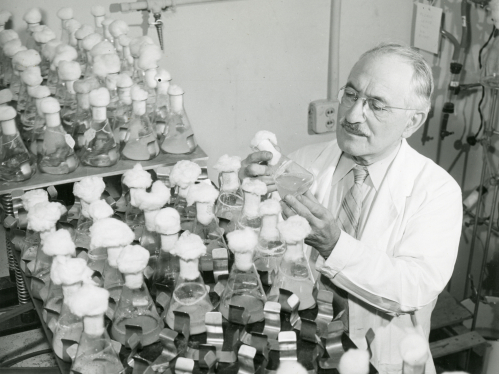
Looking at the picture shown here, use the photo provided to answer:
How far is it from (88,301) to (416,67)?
1.05 m

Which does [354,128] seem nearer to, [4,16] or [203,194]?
[203,194]

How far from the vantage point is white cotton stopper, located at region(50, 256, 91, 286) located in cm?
95

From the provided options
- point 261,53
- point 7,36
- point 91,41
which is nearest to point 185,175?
point 91,41

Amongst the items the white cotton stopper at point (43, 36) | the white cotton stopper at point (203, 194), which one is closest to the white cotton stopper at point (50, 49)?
the white cotton stopper at point (43, 36)

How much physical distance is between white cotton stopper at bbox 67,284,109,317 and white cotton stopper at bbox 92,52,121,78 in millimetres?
840

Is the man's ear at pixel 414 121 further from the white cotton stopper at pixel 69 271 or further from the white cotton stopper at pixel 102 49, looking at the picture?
the white cotton stopper at pixel 69 271

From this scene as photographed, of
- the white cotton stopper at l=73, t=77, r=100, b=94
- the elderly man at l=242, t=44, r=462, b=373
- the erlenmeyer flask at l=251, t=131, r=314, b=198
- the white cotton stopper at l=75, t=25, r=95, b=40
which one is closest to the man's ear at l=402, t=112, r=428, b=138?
the elderly man at l=242, t=44, r=462, b=373

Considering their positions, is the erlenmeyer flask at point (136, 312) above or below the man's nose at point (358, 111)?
below

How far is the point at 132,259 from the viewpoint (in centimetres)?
98

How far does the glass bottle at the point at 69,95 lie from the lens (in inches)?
61.3

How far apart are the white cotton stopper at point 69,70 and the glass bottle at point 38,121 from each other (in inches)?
3.5

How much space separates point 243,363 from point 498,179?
2.02m

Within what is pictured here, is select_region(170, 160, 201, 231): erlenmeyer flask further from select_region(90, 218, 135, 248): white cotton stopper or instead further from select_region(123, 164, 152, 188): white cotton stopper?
select_region(90, 218, 135, 248): white cotton stopper

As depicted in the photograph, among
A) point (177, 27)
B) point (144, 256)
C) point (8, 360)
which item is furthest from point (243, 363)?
point (177, 27)
